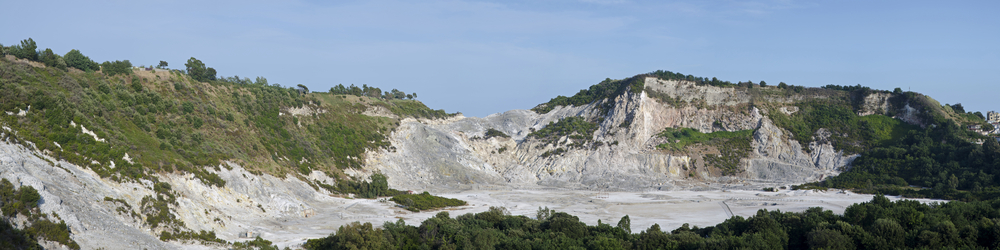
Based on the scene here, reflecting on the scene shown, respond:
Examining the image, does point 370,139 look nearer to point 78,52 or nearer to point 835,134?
point 78,52

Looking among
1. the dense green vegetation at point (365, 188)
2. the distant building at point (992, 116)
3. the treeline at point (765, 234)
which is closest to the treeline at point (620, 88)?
the distant building at point (992, 116)

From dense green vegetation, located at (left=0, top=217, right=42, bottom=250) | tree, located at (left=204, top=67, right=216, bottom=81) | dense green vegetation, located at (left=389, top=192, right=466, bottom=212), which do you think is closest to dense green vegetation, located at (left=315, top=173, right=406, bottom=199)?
dense green vegetation, located at (left=389, top=192, right=466, bottom=212)

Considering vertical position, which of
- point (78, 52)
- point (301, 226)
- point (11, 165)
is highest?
point (78, 52)

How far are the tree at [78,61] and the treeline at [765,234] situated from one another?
33462 mm

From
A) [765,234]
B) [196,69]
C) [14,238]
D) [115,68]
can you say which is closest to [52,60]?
[115,68]

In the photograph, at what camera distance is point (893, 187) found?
6062cm

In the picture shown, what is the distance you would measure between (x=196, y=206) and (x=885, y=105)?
95.3 metres

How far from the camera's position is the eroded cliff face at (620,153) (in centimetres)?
7319

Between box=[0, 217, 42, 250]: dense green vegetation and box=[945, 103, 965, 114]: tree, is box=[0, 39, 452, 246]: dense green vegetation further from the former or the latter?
box=[945, 103, 965, 114]: tree

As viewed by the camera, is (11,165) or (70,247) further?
(11,165)

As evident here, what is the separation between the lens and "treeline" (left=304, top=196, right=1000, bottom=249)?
72.5 ft

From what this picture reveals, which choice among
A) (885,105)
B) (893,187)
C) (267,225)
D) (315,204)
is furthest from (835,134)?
(267,225)

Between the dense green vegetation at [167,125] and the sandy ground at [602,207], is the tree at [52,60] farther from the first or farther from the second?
the sandy ground at [602,207]

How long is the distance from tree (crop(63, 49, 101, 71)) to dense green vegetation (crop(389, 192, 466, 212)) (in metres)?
28.4
